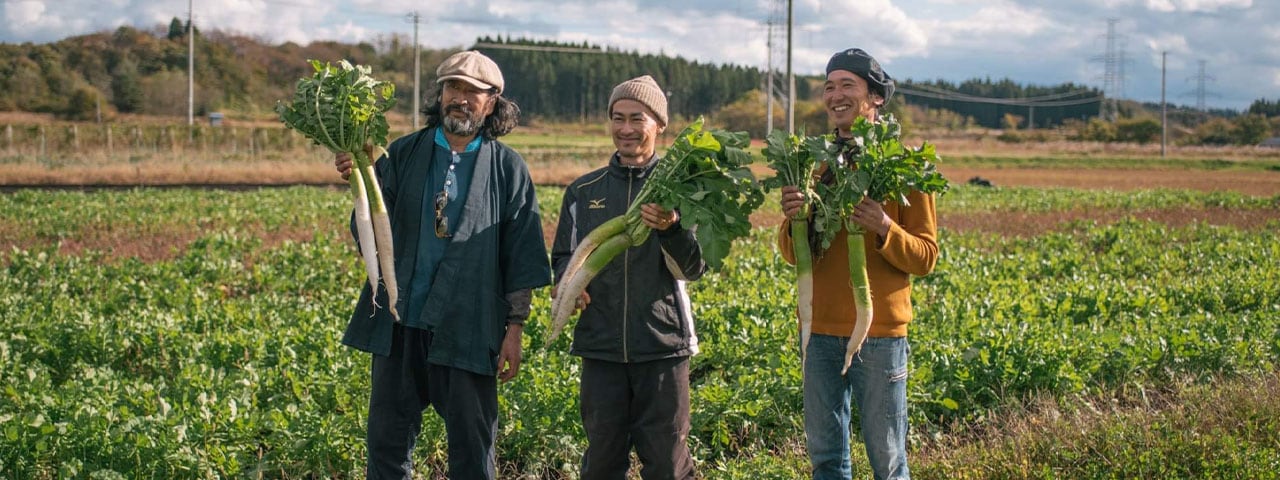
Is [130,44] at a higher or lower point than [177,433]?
higher

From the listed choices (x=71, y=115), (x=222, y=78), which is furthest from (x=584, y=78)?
(x=71, y=115)

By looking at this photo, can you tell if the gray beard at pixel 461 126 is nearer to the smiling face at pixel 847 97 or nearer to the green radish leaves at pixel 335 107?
the green radish leaves at pixel 335 107

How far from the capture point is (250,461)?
16.2ft

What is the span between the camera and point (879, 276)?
3980 mm

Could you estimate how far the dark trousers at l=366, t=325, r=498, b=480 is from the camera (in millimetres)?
4176

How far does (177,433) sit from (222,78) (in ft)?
223

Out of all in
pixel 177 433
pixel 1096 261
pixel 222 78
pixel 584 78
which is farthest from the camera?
pixel 584 78

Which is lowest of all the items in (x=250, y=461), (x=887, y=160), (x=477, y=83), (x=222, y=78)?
(x=250, y=461)

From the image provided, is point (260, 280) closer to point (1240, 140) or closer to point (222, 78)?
point (222, 78)

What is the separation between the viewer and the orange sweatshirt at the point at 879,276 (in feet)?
12.9

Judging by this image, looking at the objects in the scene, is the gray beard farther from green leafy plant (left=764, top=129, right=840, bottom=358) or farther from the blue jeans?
the blue jeans

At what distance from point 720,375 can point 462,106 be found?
3104mm

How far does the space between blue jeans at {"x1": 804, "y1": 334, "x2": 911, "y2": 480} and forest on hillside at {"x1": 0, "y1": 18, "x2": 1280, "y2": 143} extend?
143 ft

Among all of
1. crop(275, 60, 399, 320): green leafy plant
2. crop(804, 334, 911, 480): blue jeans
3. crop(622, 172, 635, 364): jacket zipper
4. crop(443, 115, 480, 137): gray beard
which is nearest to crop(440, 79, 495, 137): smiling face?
crop(443, 115, 480, 137): gray beard
